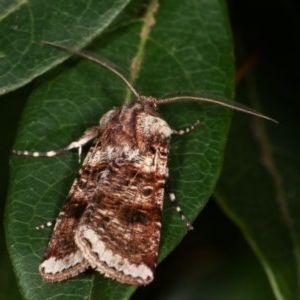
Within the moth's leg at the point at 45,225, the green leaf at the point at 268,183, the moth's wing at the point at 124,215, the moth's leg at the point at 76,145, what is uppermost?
the moth's leg at the point at 76,145

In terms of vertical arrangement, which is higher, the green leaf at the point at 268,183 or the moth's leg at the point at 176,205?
the moth's leg at the point at 176,205

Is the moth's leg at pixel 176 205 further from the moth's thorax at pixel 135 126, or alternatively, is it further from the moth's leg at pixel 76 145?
the moth's leg at pixel 76 145

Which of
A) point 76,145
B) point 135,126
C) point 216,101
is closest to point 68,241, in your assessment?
point 76,145

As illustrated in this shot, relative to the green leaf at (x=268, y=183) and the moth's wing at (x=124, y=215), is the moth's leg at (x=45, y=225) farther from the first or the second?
the green leaf at (x=268, y=183)

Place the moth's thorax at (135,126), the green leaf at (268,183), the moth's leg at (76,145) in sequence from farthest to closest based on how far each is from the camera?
the green leaf at (268,183) < the moth's thorax at (135,126) < the moth's leg at (76,145)

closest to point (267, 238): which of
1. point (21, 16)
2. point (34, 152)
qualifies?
point (34, 152)

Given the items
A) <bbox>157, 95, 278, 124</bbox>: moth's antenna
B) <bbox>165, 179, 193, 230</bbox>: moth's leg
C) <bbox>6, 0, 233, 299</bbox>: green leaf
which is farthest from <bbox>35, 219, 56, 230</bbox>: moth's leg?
<bbox>157, 95, 278, 124</bbox>: moth's antenna

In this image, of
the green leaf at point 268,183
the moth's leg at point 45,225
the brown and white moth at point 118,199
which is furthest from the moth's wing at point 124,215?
the green leaf at point 268,183

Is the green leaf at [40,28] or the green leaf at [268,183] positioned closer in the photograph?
the green leaf at [40,28]

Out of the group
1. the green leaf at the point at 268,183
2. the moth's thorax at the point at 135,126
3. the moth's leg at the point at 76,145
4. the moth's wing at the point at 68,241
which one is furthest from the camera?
the green leaf at the point at 268,183
